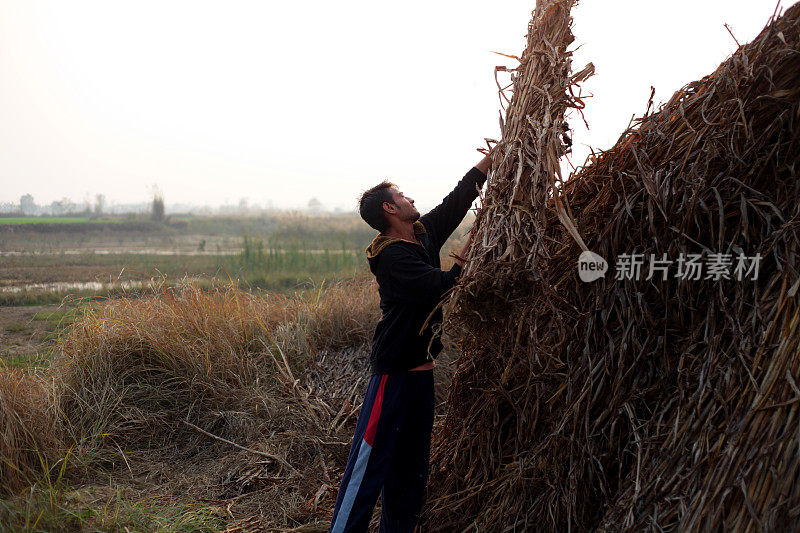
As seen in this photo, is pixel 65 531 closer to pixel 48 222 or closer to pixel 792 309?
pixel 792 309

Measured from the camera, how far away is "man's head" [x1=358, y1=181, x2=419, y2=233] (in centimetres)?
244

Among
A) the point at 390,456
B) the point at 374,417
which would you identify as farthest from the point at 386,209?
the point at 390,456

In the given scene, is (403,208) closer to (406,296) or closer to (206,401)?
(406,296)

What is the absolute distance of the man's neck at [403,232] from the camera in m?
2.46

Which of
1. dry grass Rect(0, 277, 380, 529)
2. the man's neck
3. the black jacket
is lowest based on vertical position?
dry grass Rect(0, 277, 380, 529)

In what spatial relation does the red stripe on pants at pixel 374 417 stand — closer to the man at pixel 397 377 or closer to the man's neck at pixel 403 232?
the man at pixel 397 377

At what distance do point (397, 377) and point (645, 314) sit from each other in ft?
3.46

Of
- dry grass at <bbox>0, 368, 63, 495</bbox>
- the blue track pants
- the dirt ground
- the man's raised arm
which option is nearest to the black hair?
the man's raised arm

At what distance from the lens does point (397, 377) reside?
7.70ft

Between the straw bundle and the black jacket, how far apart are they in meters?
0.21

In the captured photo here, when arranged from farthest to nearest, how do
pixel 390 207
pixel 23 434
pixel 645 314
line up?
pixel 23 434 < pixel 390 207 < pixel 645 314

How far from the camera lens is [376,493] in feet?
7.50

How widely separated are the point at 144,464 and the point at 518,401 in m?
2.73

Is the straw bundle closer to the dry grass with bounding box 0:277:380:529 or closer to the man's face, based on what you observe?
the man's face
